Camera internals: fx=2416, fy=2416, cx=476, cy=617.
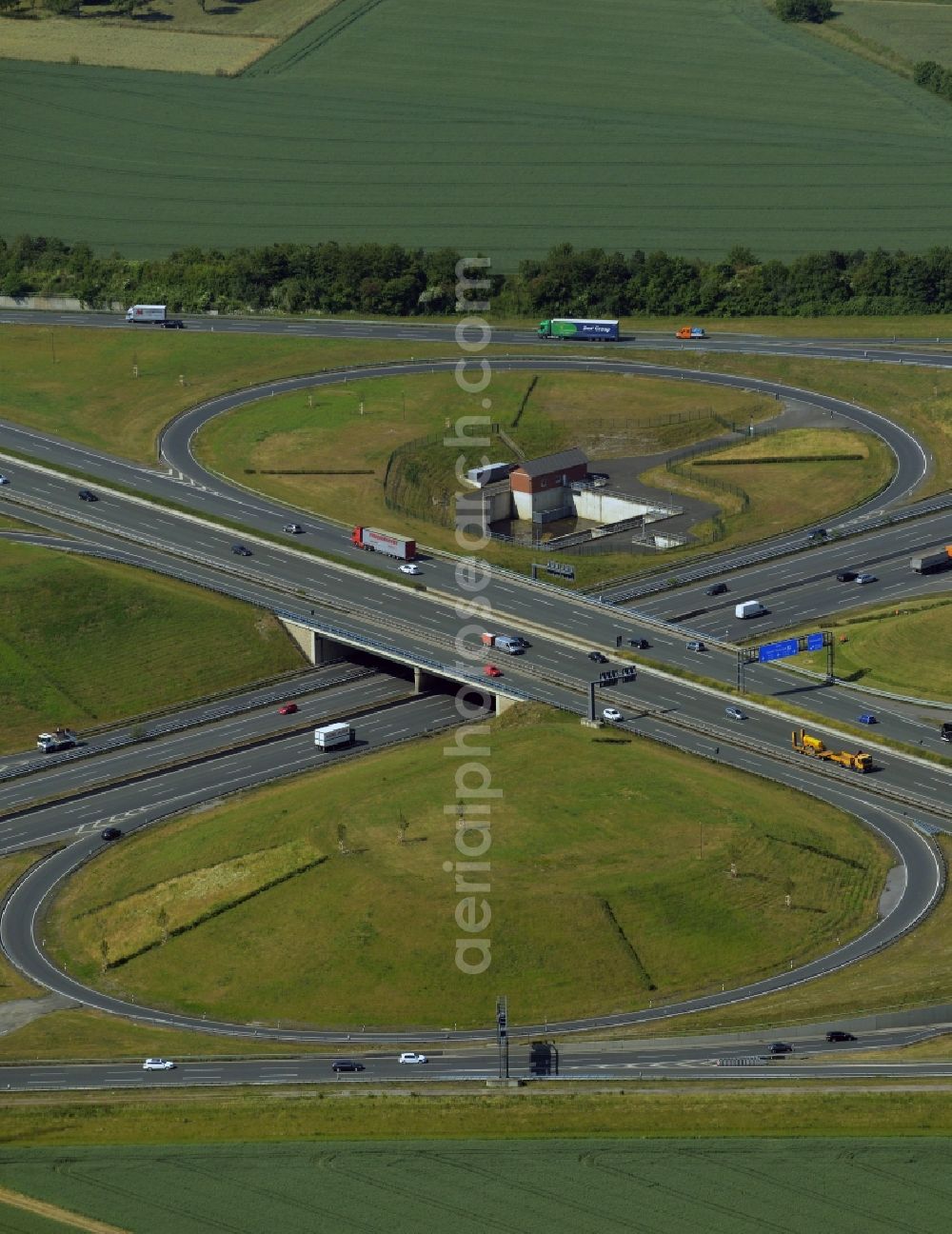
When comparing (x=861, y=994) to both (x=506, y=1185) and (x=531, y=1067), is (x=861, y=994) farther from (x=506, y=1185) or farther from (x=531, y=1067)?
(x=506, y=1185)

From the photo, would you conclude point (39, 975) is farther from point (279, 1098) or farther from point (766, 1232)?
point (766, 1232)

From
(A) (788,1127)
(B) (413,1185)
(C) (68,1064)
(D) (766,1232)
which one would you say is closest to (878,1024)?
(A) (788,1127)

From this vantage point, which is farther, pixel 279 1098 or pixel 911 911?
pixel 911 911

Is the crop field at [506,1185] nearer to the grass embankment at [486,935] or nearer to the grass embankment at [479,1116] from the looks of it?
the grass embankment at [479,1116]

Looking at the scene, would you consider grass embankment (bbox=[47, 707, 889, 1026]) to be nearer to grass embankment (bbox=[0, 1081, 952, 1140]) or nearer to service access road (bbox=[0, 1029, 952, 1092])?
service access road (bbox=[0, 1029, 952, 1092])

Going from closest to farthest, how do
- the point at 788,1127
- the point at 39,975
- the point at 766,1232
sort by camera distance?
the point at 766,1232 → the point at 788,1127 → the point at 39,975

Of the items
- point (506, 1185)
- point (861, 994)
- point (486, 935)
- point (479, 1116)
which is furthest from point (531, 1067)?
point (861, 994)
